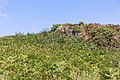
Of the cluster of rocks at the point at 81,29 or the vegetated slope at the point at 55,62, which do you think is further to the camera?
the cluster of rocks at the point at 81,29

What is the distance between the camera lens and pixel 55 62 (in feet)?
46.8

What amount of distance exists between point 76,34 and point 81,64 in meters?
11.6

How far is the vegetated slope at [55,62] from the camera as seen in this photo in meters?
11.4

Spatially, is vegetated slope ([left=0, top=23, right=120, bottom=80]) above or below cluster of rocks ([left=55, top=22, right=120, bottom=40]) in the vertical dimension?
below


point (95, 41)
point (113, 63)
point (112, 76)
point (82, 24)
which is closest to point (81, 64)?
point (113, 63)

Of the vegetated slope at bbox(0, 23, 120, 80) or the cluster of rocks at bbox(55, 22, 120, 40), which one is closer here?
the vegetated slope at bbox(0, 23, 120, 80)

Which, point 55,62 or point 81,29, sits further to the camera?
point 81,29

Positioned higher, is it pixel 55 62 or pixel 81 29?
pixel 81 29

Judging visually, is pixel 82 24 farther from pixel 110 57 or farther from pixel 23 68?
pixel 23 68

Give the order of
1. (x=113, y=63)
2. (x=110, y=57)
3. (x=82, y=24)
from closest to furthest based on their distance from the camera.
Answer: (x=113, y=63) < (x=110, y=57) < (x=82, y=24)

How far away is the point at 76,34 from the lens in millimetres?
27672

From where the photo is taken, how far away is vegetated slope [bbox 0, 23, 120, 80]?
1139cm

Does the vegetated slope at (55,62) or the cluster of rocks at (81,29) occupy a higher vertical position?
the cluster of rocks at (81,29)

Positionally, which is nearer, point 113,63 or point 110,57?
point 113,63
